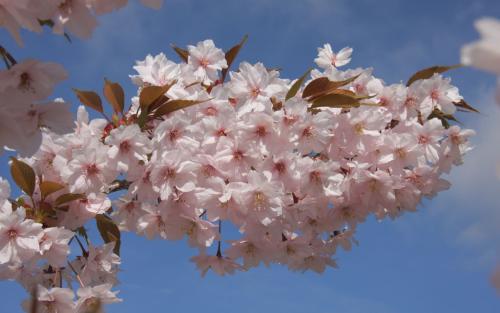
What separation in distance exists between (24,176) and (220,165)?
40.2 inches

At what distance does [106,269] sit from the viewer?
351cm

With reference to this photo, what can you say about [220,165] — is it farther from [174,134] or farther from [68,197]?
[68,197]

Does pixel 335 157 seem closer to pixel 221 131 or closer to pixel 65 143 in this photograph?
pixel 221 131

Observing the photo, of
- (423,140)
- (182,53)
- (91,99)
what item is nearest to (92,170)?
→ (91,99)

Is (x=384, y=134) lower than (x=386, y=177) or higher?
higher

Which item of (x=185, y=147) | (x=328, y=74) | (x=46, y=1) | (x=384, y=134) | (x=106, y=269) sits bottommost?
(x=106, y=269)

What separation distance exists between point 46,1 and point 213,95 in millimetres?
1309

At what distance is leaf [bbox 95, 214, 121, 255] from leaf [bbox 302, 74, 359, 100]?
1389 millimetres

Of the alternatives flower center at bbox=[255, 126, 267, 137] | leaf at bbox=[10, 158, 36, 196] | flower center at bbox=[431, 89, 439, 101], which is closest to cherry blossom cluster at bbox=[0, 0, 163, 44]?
leaf at bbox=[10, 158, 36, 196]

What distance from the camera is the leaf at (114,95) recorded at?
319 cm

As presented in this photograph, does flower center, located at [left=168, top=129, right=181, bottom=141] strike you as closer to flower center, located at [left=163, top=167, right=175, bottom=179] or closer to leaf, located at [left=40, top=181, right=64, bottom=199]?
flower center, located at [left=163, top=167, right=175, bottom=179]

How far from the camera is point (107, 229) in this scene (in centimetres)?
362

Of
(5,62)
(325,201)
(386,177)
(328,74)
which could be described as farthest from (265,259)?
(5,62)

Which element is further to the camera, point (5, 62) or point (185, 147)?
point (185, 147)
